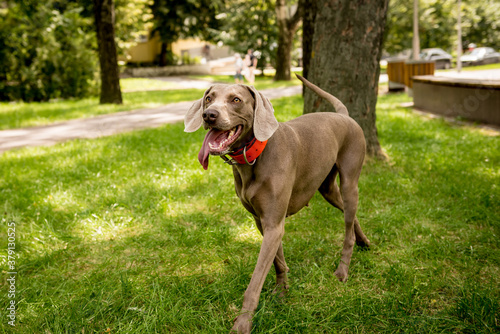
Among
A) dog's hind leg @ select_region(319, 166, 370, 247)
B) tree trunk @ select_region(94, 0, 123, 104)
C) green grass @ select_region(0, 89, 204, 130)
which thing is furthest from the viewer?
tree trunk @ select_region(94, 0, 123, 104)

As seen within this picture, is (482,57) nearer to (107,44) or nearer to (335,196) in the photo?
(107,44)

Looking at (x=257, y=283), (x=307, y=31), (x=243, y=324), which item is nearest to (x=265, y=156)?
(x=257, y=283)

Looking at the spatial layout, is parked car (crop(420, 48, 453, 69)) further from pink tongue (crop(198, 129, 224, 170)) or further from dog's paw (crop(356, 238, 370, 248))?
pink tongue (crop(198, 129, 224, 170))

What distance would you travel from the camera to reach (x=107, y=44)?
13.6 meters

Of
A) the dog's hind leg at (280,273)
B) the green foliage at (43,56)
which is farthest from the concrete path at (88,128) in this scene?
the dog's hind leg at (280,273)

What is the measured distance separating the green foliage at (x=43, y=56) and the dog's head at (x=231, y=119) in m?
15.2

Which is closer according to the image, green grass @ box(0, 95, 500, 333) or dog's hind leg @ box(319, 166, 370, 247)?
green grass @ box(0, 95, 500, 333)

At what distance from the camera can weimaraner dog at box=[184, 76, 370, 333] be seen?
249 cm

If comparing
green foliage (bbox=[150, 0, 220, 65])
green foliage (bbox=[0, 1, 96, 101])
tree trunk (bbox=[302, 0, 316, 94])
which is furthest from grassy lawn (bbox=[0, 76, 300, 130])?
green foliage (bbox=[150, 0, 220, 65])

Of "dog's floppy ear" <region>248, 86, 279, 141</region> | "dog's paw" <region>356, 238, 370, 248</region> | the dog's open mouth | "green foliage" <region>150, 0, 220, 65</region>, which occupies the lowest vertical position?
"dog's paw" <region>356, 238, 370, 248</region>

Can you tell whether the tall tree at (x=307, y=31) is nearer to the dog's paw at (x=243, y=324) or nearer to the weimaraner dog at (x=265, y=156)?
the weimaraner dog at (x=265, y=156)

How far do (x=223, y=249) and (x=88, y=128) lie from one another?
25.0 feet

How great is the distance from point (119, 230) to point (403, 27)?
3999 cm

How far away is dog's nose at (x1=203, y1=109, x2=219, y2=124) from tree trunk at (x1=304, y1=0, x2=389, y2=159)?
3.38m
